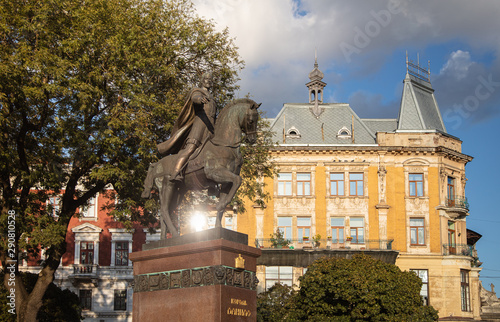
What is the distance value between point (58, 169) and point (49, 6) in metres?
6.28

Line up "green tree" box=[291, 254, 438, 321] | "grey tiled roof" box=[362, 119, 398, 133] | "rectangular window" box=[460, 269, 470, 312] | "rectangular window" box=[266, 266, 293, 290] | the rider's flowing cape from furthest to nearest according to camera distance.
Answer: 1. "grey tiled roof" box=[362, 119, 398, 133]
2. "rectangular window" box=[460, 269, 470, 312]
3. "rectangular window" box=[266, 266, 293, 290]
4. "green tree" box=[291, 254, 438, 321]
5. the rider's flowing cape

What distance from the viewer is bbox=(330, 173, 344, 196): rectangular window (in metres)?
55.2

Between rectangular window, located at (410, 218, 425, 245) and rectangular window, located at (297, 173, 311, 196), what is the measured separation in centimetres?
851

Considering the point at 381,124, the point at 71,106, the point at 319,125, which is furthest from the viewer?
the point at 381,124

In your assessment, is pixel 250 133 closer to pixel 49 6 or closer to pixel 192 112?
pixel 192 112

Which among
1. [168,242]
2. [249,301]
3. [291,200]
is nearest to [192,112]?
[168,242]

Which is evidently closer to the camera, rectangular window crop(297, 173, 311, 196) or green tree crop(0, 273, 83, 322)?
green tree crop(0, 273, 83, 322)

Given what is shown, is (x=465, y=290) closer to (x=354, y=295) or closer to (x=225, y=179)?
(x=354, y=295)

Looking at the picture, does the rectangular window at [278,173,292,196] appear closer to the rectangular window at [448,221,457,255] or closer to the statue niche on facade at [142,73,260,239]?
the rectangular window at [448,221,457,255]

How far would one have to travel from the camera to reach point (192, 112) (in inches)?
607

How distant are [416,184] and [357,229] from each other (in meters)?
6.03

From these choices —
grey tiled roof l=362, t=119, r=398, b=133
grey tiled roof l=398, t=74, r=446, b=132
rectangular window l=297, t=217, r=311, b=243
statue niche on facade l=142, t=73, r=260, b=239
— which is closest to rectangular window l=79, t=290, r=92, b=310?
rectangular window l=297, t=217, r=311, b=243

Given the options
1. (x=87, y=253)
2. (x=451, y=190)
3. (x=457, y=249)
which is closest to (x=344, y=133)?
(x=451, y=190)

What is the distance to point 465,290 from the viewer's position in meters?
54.2
